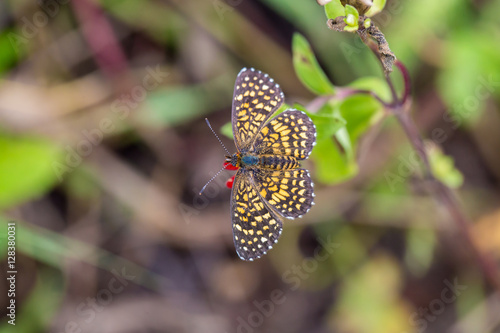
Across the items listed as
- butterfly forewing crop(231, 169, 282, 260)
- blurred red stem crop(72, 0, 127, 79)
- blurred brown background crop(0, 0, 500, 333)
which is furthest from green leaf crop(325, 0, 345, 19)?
blurred red stem crop(72, 0, 127, 79)

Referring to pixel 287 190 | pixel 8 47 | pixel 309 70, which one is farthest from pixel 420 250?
pixel 8 47

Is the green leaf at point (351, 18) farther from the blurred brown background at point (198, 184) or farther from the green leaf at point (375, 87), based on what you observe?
the blurred brown background at point (198, 184)

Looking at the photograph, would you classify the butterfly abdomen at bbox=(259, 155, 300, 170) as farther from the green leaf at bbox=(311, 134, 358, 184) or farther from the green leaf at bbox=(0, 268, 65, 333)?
the green leaf at bbox=(0, 268, 65, 333)

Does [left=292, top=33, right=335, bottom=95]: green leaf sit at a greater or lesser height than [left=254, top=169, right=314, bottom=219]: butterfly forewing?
greater

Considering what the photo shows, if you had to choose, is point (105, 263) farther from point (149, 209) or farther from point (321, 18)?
point (321, 18)

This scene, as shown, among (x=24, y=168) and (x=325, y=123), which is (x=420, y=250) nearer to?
(x=325, y=123)
